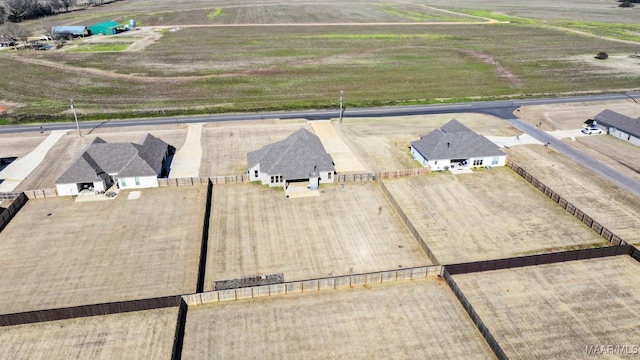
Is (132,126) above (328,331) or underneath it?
above

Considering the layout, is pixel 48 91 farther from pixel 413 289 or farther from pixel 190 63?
pixel 413 289

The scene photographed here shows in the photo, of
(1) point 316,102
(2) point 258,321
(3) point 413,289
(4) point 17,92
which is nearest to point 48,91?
(4) point 17,92

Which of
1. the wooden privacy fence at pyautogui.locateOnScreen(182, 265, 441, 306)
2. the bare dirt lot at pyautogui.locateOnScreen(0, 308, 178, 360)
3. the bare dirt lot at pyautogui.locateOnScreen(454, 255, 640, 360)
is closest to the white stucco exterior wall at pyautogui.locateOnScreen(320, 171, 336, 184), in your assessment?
the wooden privacy fence at pyautogui.locateOnScreen(182, 265, 441, 306)

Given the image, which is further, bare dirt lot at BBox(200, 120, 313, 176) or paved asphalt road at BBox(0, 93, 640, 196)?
paved asphalt road at BBox(0, 93, 640, 196)

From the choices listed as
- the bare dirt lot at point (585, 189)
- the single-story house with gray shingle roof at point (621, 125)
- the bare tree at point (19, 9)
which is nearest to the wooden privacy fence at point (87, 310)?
the bare dirt lot at point (585, 189)

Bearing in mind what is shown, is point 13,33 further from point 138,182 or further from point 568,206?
point 568,206

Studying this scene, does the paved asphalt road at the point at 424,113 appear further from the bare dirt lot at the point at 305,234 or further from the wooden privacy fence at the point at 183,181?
the bare dirt lot at the point at 305,234

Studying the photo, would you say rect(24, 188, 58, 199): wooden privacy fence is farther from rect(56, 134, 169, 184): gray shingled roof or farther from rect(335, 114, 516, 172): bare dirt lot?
rect(335, 114, 516, 172): bare dirt lot
